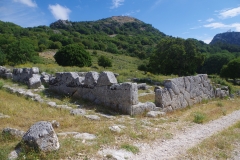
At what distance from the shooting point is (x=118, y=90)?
9.53 m

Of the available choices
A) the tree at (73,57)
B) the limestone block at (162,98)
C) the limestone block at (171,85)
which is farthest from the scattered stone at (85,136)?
the tree at (73,57)

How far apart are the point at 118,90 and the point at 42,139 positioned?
528 cm

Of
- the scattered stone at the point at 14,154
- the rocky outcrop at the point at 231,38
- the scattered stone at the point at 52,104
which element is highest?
the rocky outcrop at the point at 231,38

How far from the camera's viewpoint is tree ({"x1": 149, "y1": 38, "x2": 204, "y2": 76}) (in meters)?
24.4

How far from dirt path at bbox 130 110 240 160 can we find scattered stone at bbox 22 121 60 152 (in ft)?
6.16

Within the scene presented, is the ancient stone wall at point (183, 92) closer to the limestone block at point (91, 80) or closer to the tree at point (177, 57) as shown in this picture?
the limestone block at point (91, 80)

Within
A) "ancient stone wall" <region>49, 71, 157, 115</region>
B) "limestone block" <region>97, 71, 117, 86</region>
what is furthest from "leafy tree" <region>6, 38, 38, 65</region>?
"limestone block" <region>97, 71, 117, 86</region>

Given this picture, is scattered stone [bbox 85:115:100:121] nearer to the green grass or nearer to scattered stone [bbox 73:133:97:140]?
scattered stone [bbox 73:133:97:140]

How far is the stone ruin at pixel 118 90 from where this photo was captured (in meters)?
9.29

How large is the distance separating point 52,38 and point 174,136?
7149cm

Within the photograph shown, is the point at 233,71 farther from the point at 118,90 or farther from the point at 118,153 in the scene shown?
the point at 118,153

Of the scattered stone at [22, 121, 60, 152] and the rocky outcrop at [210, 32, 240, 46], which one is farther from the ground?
the rocky outcrop at [210, 32, 240, 46]

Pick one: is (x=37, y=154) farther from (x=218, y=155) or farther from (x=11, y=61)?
(x=11, y=61)

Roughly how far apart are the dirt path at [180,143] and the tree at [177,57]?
53.3 ft
